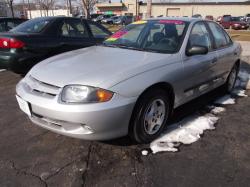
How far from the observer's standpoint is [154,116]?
3.64 meters

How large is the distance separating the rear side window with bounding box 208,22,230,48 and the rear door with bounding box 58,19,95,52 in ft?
10.3

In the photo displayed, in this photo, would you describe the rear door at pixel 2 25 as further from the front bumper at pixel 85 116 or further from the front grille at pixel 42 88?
the front bumper at pixel 85 116

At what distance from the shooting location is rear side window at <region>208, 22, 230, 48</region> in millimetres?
4918

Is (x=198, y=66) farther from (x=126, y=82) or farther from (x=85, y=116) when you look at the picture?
(x=85, y=116)

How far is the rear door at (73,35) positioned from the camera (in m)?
6.65

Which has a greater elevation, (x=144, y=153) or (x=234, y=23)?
(x=234, y=23)

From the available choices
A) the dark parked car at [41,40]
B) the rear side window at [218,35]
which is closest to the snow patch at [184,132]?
the rear side window at [218,35]

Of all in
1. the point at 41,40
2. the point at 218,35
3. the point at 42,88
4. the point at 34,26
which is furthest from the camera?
the point at 34,26

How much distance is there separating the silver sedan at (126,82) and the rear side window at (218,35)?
0.48 ft

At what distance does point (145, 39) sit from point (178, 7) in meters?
66.4

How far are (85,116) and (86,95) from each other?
22 cm

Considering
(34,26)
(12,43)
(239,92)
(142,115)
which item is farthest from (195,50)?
(34,26)

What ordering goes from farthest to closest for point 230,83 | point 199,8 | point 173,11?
point 173,11, point 199,8, point 230,83

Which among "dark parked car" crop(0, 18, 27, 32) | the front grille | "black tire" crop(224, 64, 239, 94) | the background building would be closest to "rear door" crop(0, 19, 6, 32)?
"dark parked car" crop(0, 18, 27, 32)
